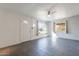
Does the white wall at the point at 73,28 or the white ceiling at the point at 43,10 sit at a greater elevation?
the white ceiling at the point at 43,10

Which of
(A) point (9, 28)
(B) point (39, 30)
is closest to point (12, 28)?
(A) point (9, 28)

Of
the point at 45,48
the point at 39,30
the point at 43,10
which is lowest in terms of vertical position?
the point at 45,48

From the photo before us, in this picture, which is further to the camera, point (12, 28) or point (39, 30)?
point (39, 30)

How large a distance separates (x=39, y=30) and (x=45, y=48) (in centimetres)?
36

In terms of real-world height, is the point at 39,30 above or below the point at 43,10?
below

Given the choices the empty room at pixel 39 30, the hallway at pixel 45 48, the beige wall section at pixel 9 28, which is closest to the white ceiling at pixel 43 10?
the empty room at pixel 39 30

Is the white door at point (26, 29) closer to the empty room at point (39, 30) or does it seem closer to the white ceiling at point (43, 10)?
the empty room at point (39, 30)

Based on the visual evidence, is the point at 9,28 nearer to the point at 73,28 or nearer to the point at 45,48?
the point at 45,48

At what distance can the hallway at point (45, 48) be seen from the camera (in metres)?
1.67

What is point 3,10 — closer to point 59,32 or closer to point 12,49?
point 12,49

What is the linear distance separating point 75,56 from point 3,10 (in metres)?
1.37

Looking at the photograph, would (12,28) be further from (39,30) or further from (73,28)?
(73,28)

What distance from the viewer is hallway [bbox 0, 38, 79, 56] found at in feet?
5.47

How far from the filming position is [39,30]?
1.90m
